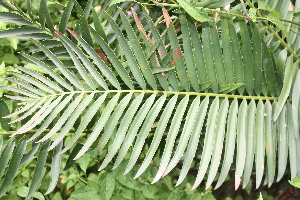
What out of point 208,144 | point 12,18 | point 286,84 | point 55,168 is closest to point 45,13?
point 12,18

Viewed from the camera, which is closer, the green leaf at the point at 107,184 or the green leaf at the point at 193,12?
the green leaf at the point at 193,12

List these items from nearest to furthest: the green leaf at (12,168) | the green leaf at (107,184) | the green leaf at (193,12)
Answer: the green leaf at (193,12) < the green leaf at (12,168) < the green leaf at (107,184)

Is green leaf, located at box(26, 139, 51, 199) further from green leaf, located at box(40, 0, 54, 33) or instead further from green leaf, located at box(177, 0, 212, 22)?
green leaf, located at box(177, 0, 212, 22)

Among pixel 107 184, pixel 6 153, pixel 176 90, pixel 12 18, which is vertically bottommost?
pixel 107 184

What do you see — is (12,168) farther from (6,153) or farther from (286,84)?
(286,84)

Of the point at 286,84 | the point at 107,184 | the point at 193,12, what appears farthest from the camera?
the point at 107,184

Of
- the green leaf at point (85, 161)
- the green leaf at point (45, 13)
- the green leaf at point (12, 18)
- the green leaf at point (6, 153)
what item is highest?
the green leaf at point (45, 13)

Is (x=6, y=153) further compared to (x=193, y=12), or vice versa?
(x=6, y=153)

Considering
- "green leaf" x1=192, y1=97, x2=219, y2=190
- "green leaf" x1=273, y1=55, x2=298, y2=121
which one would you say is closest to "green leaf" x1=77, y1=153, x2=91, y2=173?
"green leaf" x1=192, y1=97, x2=219, y2=190

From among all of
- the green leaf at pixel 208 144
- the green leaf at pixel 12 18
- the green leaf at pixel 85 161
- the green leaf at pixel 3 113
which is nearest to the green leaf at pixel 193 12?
the green leaf at pixel 208 144

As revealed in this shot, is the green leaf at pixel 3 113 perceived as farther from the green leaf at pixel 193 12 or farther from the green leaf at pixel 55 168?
the green leaf at pixel 193 12

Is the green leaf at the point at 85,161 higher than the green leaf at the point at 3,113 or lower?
lower

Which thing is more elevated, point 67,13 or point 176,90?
point 67,13
